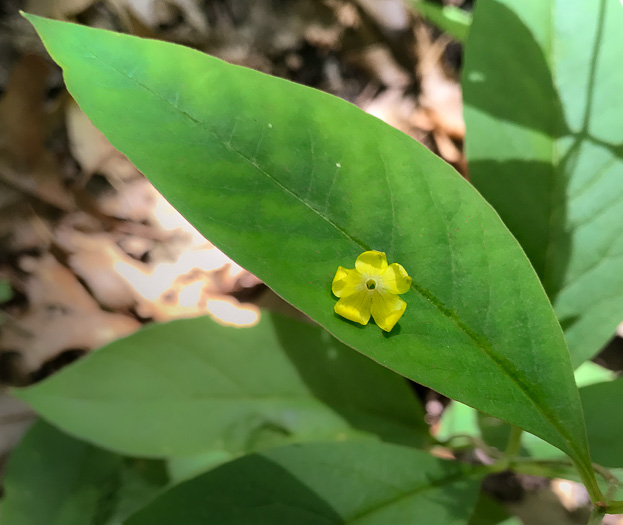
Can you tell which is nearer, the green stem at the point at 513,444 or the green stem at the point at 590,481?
the green stem at the point at 590,481

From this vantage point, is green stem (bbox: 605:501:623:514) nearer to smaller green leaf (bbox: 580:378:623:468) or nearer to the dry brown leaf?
smaller green leaf (bbox: 580:378:623:468)

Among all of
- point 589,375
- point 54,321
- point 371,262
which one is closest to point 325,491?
point 371,262

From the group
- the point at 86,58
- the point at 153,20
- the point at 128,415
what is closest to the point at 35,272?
the point at 128,415

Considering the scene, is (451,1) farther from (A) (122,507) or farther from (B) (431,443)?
(A) (122,507)

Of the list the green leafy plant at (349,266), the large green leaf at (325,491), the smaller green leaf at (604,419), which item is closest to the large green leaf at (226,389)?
the green leafy plant at (349,266)

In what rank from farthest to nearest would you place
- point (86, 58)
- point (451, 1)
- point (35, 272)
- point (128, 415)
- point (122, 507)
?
point (451, 1) < point (35, 272) < point (122, 507) < point (128, 415) < point (86, 58)

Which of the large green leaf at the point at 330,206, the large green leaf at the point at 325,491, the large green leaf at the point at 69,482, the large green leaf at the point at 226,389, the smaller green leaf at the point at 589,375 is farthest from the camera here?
the smaller green leaf at the point at 589,375

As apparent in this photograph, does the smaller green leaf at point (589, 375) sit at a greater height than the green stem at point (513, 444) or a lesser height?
lesser

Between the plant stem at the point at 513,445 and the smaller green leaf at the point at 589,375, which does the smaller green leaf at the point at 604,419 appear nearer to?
the plant stem at the point at 513,445
